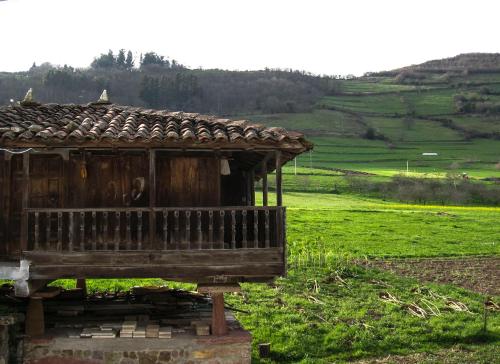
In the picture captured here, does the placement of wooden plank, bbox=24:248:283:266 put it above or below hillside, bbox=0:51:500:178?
below

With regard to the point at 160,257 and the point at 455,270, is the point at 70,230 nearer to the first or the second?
the point at 160,257

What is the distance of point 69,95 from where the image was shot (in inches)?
3738

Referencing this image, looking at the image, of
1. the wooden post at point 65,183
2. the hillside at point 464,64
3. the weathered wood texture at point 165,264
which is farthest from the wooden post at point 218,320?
the hillside at point 464,64

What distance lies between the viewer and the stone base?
12141 mm

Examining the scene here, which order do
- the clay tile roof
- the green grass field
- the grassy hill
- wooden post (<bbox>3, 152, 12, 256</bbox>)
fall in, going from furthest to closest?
1. the grassy hill
2. the green grass field
3. wooden post (<bbox>3, 152, 12, 256</bbox>)
4. the clay tile roof

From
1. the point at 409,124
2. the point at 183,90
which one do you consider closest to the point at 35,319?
the point at 409,124

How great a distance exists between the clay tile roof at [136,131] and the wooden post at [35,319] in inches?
130

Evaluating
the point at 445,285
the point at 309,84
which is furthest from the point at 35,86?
the point at 445,285

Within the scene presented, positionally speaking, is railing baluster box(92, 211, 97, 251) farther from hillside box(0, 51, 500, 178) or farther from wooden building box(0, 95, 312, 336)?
hillside box(0, 51, 500, 178)

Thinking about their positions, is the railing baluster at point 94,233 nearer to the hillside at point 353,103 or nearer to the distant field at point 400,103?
the hillside at point 353,103

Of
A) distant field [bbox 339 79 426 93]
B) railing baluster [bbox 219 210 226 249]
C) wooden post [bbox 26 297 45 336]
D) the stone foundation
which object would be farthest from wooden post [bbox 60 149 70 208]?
distant field [bbox 339 79 426 93]

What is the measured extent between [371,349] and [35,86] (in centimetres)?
8838

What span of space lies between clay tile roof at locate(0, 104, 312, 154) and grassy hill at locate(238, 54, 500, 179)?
43540mm

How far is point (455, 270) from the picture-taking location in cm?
2453
